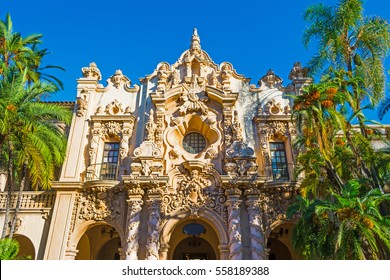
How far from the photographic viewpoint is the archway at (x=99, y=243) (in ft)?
58.8

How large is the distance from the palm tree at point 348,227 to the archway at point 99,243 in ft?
37.7

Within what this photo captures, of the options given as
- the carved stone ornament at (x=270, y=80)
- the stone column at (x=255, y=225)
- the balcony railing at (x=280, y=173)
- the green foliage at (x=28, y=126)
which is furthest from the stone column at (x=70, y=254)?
the carved stone ornament at (x=270, y=80)

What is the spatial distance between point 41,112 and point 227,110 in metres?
10.5

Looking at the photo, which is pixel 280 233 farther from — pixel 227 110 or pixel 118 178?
pixel 118 178

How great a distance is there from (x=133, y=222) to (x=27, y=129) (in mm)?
6690

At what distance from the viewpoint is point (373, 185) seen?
1308 centimetres

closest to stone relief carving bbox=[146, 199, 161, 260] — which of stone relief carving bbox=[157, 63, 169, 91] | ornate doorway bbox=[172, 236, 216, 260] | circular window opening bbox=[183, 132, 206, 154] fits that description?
ornate doorway bbox=[172, 236, 216, 260]

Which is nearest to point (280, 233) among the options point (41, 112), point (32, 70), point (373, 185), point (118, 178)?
point (373, 185)

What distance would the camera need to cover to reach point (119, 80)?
20.8 meters

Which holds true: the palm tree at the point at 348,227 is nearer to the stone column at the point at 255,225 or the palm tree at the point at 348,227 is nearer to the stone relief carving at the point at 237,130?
the stone column at the point at 255,225

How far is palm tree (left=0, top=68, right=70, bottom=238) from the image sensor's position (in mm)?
13431

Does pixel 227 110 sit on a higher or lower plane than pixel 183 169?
higher

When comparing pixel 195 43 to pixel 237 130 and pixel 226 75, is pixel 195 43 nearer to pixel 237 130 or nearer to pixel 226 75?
pixel 226 75

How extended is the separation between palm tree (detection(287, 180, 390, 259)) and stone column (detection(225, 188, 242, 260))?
3581 mm
